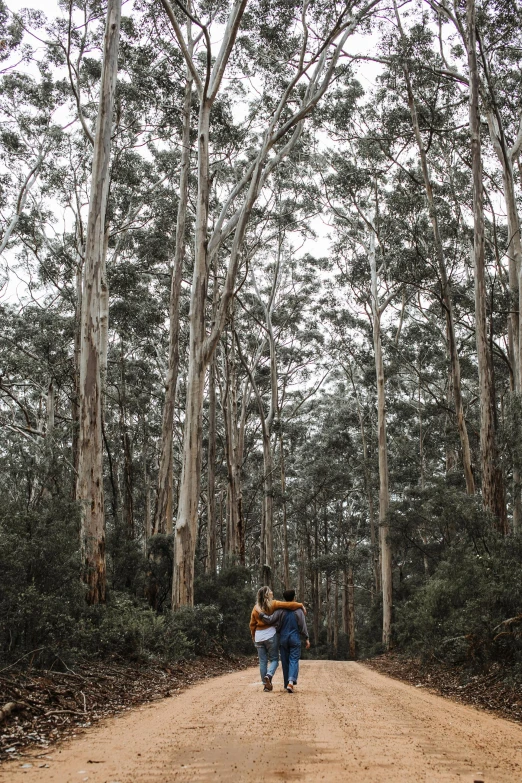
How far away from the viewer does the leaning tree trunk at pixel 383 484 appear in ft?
66.6

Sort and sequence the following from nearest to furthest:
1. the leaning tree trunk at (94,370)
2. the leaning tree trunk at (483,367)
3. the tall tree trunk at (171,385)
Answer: the leaning tree trunk at (94,370) < the leaning tree trunk at (483,367) < the tall tree trunk at (171,385)

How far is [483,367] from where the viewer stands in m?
13.2

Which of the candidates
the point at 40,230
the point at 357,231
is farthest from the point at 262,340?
the point at 40,230

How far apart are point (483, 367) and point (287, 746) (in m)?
10.5

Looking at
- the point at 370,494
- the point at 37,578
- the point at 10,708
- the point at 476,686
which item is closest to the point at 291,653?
the point at 476,686

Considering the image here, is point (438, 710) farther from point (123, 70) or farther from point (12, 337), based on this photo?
point (12, 337)

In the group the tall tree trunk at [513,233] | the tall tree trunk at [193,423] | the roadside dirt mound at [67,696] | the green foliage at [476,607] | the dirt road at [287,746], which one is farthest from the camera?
the tall tree trunk at [513,233]

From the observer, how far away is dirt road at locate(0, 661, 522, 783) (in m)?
3.48

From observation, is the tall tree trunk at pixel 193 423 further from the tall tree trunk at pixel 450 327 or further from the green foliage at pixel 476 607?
the tall tree trunk at pixel 450 327

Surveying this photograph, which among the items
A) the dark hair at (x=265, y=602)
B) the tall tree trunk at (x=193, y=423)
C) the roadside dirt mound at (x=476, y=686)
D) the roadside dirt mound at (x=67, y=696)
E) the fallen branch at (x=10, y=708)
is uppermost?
the tall tree trunk at (x=193, y=423)

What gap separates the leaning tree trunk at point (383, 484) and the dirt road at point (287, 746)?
47.6 ft

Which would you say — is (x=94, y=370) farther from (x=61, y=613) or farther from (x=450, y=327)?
(x=450, y=327)

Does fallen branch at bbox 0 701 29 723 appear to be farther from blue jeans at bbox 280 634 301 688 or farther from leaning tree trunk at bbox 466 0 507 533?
leaning tree trunk at bbox 466 0 507 533

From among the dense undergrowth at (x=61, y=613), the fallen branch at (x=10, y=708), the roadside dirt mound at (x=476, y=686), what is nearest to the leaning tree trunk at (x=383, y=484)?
the dense undergrowth at (x=61, y=613)
